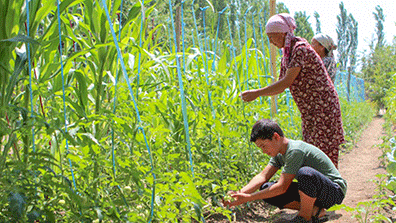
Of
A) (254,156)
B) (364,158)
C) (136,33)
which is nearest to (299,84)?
(254,156)

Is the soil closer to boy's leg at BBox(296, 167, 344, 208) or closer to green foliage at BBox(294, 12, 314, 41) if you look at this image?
boy's leg at BBox(296, 167, 344, 208)

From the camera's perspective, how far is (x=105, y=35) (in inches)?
75.2

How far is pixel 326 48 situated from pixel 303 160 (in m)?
1.43

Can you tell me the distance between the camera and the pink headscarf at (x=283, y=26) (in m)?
2.88

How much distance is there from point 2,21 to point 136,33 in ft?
Answer: 2.67

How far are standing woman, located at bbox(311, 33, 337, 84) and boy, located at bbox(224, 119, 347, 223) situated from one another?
4.39 ft

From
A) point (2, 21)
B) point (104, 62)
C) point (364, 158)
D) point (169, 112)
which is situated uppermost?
point (2, 21)

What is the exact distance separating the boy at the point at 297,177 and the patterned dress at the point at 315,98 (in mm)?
348

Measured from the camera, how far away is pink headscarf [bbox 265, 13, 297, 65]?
288 centimetres

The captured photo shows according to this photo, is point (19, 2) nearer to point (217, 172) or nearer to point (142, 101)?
point (142, 101)

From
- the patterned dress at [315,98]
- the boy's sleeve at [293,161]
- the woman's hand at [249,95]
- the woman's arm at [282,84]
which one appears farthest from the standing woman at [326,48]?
the boy's sleeve at [293,161]

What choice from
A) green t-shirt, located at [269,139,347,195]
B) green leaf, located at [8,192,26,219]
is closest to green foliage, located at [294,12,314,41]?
green t-shirt, located at [269,139,347,195]

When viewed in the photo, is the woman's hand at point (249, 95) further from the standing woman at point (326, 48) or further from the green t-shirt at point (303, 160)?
the standing woman at point (326, 48)

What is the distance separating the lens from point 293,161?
2607 mm
